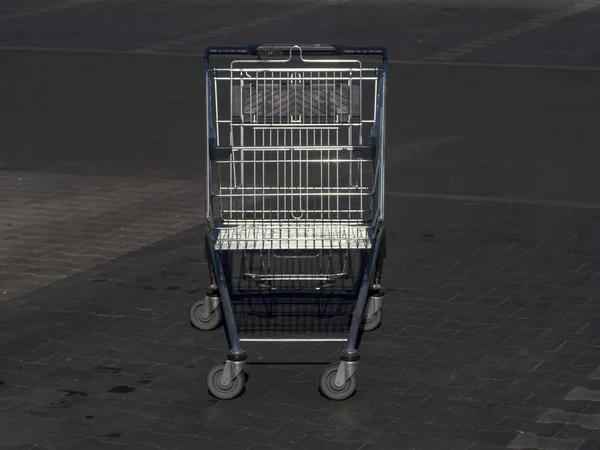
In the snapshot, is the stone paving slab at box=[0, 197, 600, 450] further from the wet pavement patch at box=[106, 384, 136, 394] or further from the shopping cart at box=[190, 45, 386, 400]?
the shopping cart at box=[190, 45, 386, 400]

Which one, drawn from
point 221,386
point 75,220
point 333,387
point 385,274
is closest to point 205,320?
point 221,386

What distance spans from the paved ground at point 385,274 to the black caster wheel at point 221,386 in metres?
0.07

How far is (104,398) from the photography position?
616 cm

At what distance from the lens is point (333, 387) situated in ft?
20.1

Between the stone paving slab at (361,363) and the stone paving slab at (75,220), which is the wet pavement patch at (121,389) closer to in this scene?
the stone paving slab at (361,363)

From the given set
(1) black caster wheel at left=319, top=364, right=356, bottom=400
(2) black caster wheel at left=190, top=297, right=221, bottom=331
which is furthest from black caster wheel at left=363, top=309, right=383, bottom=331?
(1) black caster wheel at left=319, top=364, right=356, bottom=400

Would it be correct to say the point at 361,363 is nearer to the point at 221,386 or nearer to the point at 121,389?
the point at 221,386

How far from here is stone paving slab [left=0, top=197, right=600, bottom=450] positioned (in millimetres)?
5754

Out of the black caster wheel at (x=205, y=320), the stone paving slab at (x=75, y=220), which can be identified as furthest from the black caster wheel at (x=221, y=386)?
the stone paving slab at (x=75, y=220)

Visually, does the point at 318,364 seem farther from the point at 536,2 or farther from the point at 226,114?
the point at 536,2

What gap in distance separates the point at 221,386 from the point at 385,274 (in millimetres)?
2379

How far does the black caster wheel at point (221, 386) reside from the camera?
612 centimetres

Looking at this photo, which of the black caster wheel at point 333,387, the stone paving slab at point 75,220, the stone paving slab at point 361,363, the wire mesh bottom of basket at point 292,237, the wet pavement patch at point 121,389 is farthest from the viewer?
the stone paving slab at point 75,220

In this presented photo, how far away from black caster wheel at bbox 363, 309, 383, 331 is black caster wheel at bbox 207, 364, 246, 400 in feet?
3.78
